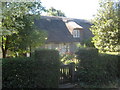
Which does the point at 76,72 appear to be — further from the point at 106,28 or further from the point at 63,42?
the point at 63,42

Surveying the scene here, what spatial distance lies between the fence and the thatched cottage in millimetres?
10741

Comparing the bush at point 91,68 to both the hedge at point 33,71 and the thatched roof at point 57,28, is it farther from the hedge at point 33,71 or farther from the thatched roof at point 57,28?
the thatched roof at point 57,28

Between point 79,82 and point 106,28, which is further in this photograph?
point 106,28

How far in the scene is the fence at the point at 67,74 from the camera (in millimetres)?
5785

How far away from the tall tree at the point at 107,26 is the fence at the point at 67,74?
3.86 m

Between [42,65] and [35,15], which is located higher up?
[35,15]

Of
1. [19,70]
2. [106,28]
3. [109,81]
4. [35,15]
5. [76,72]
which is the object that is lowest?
[109,81]

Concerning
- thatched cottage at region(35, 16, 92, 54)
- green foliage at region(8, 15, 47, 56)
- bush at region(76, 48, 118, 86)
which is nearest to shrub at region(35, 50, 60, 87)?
bush at region(76, 48, 118, 86)

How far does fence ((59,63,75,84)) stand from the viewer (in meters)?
5.79

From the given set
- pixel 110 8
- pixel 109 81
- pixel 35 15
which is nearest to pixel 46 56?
pixel 109 81

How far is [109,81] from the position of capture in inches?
241

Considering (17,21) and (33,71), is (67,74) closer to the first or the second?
(33,71)

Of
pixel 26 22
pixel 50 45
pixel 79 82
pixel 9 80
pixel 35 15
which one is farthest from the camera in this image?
pixel 50 45

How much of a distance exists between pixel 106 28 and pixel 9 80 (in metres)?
6.74
